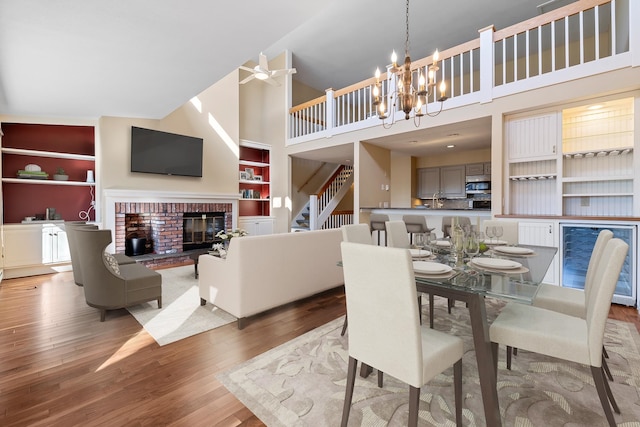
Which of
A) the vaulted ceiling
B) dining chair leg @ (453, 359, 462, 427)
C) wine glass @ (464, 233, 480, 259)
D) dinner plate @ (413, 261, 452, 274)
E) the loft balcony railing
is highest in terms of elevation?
the loft balcony railing

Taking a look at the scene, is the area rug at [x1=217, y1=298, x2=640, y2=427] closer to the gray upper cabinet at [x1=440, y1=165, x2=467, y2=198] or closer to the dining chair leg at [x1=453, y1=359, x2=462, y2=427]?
the dining chair leg at [x1=453, y1=359, x2=462, y2=427]

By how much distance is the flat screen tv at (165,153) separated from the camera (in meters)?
5.40

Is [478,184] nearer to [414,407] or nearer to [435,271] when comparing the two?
[435,271]

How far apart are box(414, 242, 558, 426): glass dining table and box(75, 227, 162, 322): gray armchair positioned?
2775 mm

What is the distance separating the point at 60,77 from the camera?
335 cm

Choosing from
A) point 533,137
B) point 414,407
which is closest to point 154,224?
point 414,407

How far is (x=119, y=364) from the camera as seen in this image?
80.9 inches

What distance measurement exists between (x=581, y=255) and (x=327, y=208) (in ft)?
17.1

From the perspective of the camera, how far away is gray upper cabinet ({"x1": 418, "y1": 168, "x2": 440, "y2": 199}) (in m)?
8.36

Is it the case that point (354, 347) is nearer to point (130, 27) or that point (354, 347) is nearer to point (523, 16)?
point (130, 27)

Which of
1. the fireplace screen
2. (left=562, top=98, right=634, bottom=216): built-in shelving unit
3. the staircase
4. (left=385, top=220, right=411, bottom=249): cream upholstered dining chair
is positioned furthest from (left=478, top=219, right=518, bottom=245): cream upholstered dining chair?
the fireplace screen

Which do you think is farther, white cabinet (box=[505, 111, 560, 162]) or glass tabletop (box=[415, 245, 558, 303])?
white cabinet (box=[505, 111, 560, 162])

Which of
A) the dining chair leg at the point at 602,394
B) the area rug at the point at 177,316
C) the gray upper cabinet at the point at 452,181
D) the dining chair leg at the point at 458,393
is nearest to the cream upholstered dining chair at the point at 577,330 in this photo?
the dining chair leg at the point at 602,394

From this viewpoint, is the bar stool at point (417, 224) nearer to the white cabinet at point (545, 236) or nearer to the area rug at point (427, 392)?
the white cabinet at point (545, 236)
